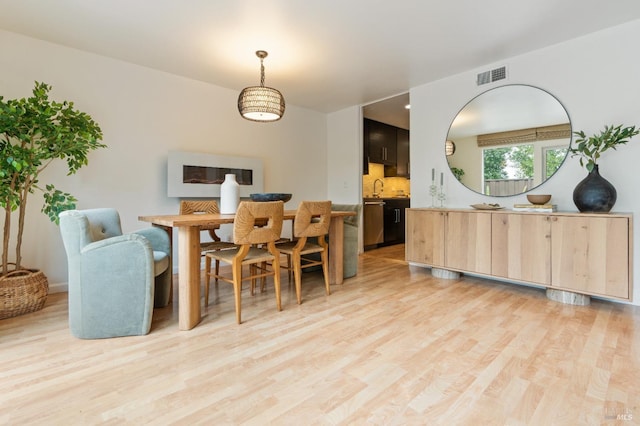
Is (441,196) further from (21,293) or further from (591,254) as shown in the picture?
(21,293)

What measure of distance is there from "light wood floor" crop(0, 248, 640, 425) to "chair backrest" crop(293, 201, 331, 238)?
0.62 m

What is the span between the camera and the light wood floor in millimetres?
1277

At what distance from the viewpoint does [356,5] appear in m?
2.33

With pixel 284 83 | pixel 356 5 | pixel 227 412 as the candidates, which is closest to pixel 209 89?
pixel 284 83

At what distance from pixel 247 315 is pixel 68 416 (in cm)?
120

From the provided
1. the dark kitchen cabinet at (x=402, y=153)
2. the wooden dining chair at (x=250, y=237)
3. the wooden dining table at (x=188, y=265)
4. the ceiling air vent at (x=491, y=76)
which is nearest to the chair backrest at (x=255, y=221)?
the wooden dining chair at (x=250, y=237)

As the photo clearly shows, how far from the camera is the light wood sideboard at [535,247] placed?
2.33 meters

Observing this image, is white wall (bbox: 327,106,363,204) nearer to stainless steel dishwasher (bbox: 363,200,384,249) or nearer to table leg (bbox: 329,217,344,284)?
→ stainless steel dishwasher (bbox: 363,200,384,249)

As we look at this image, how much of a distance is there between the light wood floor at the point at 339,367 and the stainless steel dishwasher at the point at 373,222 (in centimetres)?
273

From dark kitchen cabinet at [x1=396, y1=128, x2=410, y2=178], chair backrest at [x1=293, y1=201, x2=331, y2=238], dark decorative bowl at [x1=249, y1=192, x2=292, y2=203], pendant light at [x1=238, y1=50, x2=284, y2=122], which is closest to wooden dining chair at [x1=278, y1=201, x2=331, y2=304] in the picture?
chair backrest at [x1=293, y1=201, x2=331, y2=238]

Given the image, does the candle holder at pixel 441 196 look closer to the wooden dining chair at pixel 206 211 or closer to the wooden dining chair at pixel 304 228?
the wooden dining chair at pixel 304 228

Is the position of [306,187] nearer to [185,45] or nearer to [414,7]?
[185,45]

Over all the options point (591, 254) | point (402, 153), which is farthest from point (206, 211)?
point (402, 153)

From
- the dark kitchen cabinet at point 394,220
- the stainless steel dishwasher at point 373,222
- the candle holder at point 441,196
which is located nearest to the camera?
the candle holder at point 441,196
